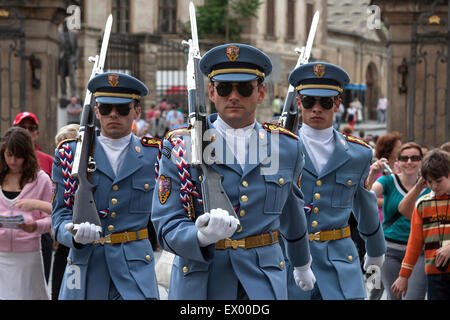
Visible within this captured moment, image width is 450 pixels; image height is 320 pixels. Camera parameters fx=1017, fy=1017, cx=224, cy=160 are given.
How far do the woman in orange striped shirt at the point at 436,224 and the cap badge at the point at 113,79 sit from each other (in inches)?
84.6

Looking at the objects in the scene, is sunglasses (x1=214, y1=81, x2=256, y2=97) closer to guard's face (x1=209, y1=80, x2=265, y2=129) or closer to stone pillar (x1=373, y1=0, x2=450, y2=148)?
guard's face (x1=209, y1=80, x2=265, y2=129)

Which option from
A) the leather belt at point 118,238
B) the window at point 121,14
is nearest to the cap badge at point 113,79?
the leather belt at point 118,238

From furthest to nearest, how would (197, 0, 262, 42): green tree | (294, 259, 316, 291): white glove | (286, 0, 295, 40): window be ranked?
(286, 0, 295, 40): window, (197, 0, 262, 42): green tree, (294, 259, 316, 291): white glove

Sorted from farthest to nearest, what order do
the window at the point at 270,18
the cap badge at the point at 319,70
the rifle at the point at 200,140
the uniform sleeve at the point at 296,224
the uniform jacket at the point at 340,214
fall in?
the window at the point at 270,18, the cap badge at the point at 319,70, the uniform jacket at the point at 340,214, the uniform sleeve at the point at 296,224, the rifle at the point at 200,140

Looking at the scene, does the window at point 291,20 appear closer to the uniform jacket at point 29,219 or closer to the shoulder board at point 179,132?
the uniform jacket at point 29,219

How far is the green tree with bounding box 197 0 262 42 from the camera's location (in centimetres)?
4072

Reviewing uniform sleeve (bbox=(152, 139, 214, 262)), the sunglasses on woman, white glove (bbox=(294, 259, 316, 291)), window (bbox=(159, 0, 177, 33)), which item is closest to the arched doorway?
window (bbox=(159, 0, 177, 33))

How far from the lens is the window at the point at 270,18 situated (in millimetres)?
47969

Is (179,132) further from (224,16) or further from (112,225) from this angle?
(224,16)

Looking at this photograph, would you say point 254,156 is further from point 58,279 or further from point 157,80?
point 157,80

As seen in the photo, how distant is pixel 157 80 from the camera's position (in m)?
37.9

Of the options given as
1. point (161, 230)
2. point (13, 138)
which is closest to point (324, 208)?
point (161, 230)

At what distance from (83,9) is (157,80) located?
5.23 metres

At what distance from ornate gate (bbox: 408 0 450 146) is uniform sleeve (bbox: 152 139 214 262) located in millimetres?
9620
